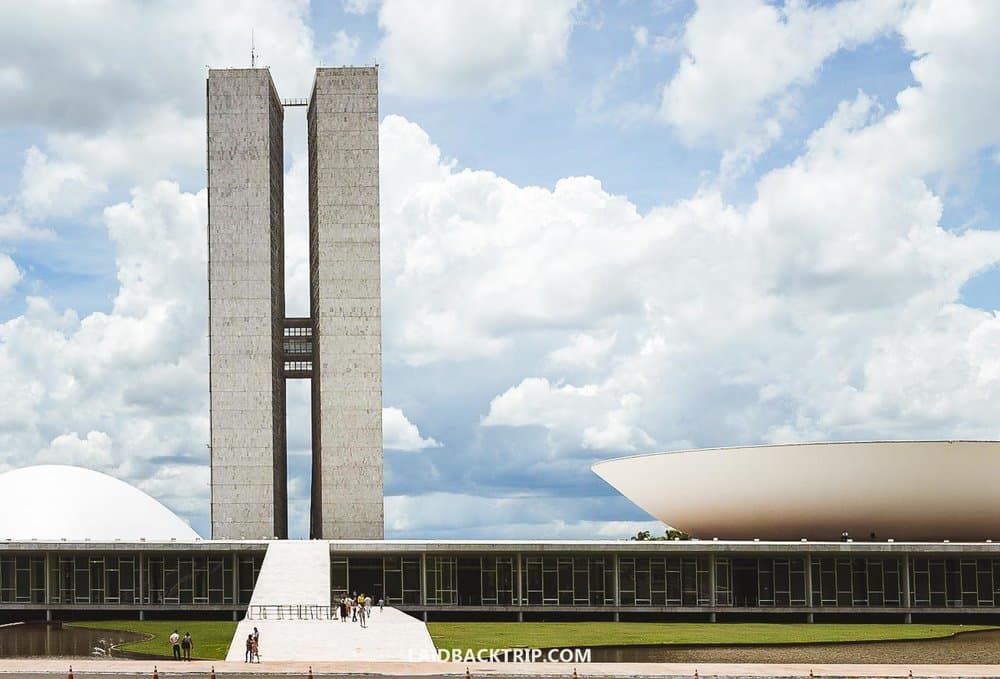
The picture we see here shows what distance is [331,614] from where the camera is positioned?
48.5m

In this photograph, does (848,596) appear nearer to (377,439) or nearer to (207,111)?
(377,439)

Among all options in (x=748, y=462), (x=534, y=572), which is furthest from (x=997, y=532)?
(x=534, y=572)

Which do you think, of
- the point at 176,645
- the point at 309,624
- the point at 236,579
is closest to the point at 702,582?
the point at 309,624

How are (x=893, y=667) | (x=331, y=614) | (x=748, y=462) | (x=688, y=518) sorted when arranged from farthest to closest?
(x=688, y=518) < (x=748, y=462) < (x=331, y=614) < (x=893, y=667)

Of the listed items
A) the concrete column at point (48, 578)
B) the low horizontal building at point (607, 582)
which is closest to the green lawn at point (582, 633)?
the low horizontal building at point (607, 582)

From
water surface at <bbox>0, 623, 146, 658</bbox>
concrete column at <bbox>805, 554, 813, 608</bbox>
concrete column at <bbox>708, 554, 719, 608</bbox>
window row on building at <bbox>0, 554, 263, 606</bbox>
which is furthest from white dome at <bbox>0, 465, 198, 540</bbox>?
concrete column at <bbox>805, 554, 813, 608</bbox>

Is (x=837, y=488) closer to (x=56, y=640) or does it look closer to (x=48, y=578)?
(x=56, y=640)

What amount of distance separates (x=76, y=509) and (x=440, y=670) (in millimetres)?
44587

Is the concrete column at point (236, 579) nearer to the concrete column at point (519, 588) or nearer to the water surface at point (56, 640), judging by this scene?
the water surface at point (56, 640)

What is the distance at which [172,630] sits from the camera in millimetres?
50062

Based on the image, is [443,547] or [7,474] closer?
[443,547]

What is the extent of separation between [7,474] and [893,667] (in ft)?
189

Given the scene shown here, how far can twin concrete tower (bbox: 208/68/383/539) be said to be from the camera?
259 feet

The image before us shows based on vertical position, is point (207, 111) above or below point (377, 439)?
above
